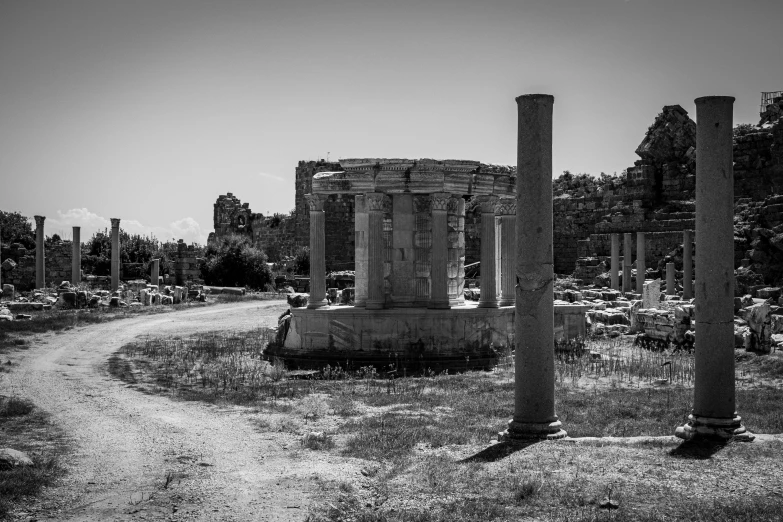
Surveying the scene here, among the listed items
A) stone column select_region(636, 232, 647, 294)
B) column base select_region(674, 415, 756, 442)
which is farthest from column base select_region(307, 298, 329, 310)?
stone column select_region(636, 232, 647, 294)

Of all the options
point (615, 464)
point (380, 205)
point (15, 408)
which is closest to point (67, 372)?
point (15, 408)

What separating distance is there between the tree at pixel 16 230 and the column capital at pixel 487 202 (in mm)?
38938

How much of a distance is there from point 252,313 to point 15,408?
19026mm

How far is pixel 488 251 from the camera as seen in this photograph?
19.2 metres

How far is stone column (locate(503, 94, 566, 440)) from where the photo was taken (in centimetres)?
965

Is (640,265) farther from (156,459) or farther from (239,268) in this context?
(156,459)

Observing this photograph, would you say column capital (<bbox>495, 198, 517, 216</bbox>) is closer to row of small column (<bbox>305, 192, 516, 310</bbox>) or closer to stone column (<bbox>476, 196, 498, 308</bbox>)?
row of small column (<bbox>305, 192, 516, 310</bbox>)

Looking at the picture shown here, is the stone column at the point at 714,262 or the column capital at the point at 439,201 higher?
the column capital at the point at 439,201

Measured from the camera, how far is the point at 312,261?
19234 mm

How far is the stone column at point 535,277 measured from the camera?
9648mm

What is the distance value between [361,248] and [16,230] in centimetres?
4322

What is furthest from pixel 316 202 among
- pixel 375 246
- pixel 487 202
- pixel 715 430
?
pixel 715 430

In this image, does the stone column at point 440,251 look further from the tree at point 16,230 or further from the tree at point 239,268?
the tree at point 16,230

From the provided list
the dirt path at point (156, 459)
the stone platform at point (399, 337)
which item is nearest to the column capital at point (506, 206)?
the stone platform at point (399, 337)
